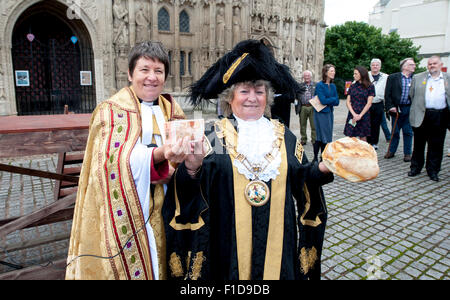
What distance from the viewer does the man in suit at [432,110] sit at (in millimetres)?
6180

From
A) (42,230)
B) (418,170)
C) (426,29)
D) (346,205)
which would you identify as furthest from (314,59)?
(426,29)

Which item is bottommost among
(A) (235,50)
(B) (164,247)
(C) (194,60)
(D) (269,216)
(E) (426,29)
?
(B) (164,247)

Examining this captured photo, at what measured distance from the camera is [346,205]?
5062 millimetres

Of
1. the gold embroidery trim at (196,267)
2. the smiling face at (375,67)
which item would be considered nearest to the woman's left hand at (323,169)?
the gold embroidery trim at (196,267)

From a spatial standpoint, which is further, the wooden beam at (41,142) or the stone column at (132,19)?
the stone column at (132,19)

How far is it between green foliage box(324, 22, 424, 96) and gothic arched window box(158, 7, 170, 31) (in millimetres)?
20589

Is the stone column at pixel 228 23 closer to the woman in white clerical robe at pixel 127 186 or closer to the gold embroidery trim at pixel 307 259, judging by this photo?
the woman in white clerical robe at pixel 127 186

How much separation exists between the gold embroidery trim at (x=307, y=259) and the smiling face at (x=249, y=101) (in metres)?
0.97

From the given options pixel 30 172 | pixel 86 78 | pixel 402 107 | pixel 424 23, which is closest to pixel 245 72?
pixel 30 172

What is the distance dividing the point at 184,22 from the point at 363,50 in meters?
22.9

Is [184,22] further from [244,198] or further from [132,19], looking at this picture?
[244,198]

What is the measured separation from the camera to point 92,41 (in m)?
14.0
